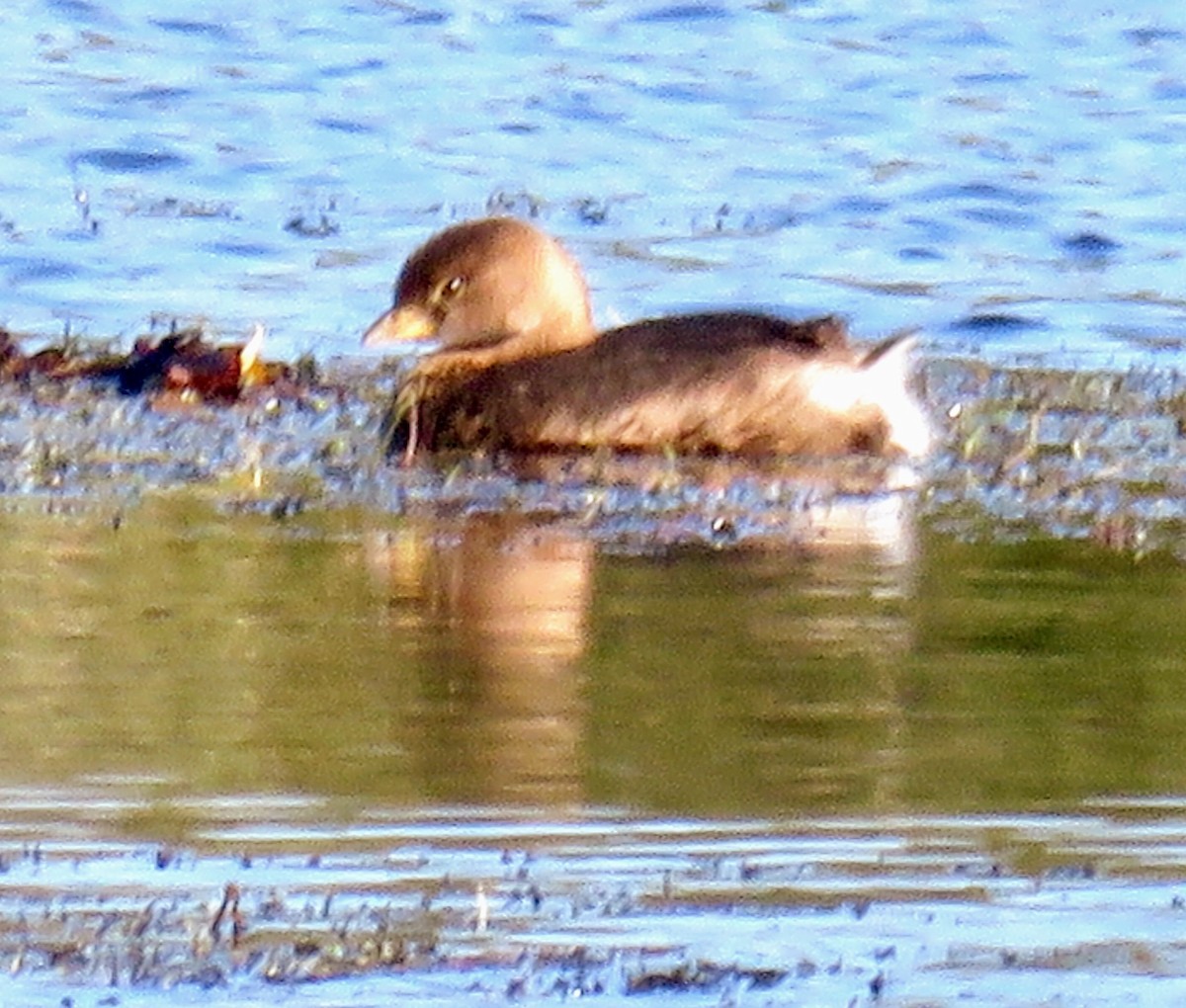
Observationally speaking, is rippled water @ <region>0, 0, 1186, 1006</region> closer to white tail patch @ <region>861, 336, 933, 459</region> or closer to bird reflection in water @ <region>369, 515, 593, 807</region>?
bird reflection in water @ <region>369, 515, 593, 807</region>

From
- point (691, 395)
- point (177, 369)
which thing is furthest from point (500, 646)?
point (177, 369)

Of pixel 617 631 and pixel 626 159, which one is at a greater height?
pixel 617 631

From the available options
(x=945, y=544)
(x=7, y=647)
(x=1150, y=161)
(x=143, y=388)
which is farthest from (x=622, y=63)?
(x=7, y=647)

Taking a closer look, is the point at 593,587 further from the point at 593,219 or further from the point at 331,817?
the point at 593,219

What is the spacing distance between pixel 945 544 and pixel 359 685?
6.52 feet

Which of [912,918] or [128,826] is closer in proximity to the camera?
[912,918]

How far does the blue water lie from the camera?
41.6 feet

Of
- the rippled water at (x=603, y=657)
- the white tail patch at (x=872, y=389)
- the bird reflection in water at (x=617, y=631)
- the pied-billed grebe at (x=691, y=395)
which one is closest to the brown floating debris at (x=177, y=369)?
the rippled water at (x=603, y=657)

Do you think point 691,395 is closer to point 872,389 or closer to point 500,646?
point 872,389

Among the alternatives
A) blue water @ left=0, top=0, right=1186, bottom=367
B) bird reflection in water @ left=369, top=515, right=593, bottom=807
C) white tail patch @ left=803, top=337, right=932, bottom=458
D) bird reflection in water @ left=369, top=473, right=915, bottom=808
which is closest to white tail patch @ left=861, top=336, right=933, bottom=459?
white tail patch @ left=803, top=337, right=932, bottom=458

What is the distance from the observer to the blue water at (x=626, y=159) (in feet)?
41.6

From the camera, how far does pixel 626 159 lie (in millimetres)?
15508

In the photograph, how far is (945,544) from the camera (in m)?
8.21

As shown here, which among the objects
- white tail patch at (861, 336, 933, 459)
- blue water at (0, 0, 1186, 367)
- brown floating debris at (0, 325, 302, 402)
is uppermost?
white tail patch at (861, 336, 933, 459)
